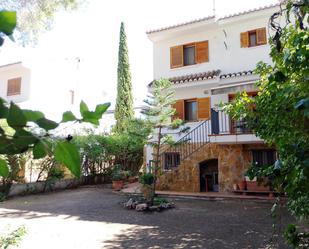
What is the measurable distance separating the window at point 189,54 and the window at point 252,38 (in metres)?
1.86

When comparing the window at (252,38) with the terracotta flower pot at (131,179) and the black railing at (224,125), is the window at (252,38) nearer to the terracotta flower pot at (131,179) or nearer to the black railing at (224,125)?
the black railing at (224,125)

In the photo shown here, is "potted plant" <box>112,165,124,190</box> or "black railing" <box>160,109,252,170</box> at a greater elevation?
"black railing" <box>160,109,252,170</box>

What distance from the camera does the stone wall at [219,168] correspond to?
1440 cm

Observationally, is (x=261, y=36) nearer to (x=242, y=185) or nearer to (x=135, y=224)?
(x=242, y=185)

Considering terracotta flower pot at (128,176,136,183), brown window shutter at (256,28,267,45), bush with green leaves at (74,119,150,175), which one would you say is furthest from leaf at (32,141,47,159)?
terracotta flower pot at (128,176,136,183)

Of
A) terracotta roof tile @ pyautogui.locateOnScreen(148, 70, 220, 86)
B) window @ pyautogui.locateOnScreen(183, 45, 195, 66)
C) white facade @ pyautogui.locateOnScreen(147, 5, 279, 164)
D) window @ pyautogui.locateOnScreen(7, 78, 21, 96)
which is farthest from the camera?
window @ pyautogui.locateOnScreen(7, 78, 21, 96)

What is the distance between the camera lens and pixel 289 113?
9.20 feet

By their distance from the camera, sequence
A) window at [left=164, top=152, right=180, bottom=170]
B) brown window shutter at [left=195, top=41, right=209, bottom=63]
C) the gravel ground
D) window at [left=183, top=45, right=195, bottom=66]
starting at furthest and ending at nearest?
window at [left=183, top=45, right=195, bottom=66]
brown window shutter at [left=195, top=41, right=209, bottom=63]
window at [left=164, top=152, right=180, bottom=170]
the gravel ground

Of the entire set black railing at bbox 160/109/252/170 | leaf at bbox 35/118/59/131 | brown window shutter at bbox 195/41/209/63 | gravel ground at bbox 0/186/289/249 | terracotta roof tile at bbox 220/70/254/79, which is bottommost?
gravel ground at bbox 0/186/289/249

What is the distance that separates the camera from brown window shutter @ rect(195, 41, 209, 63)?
643 inches

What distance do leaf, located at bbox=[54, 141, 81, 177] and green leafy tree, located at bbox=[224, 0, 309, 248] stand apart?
2.61 ft

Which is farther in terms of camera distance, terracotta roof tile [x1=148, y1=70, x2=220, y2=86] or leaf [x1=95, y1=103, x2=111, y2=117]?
terracotta roof tile [x1=148, y1=70, x2=220, y2=86]

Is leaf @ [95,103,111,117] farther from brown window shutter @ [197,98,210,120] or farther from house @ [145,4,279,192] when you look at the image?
brown window shutter @ [197,98,210,120]

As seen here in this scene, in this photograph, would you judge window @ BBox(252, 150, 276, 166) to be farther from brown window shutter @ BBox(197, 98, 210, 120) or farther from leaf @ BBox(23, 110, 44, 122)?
leaf @ BBox(23, 110, 44, 122)
